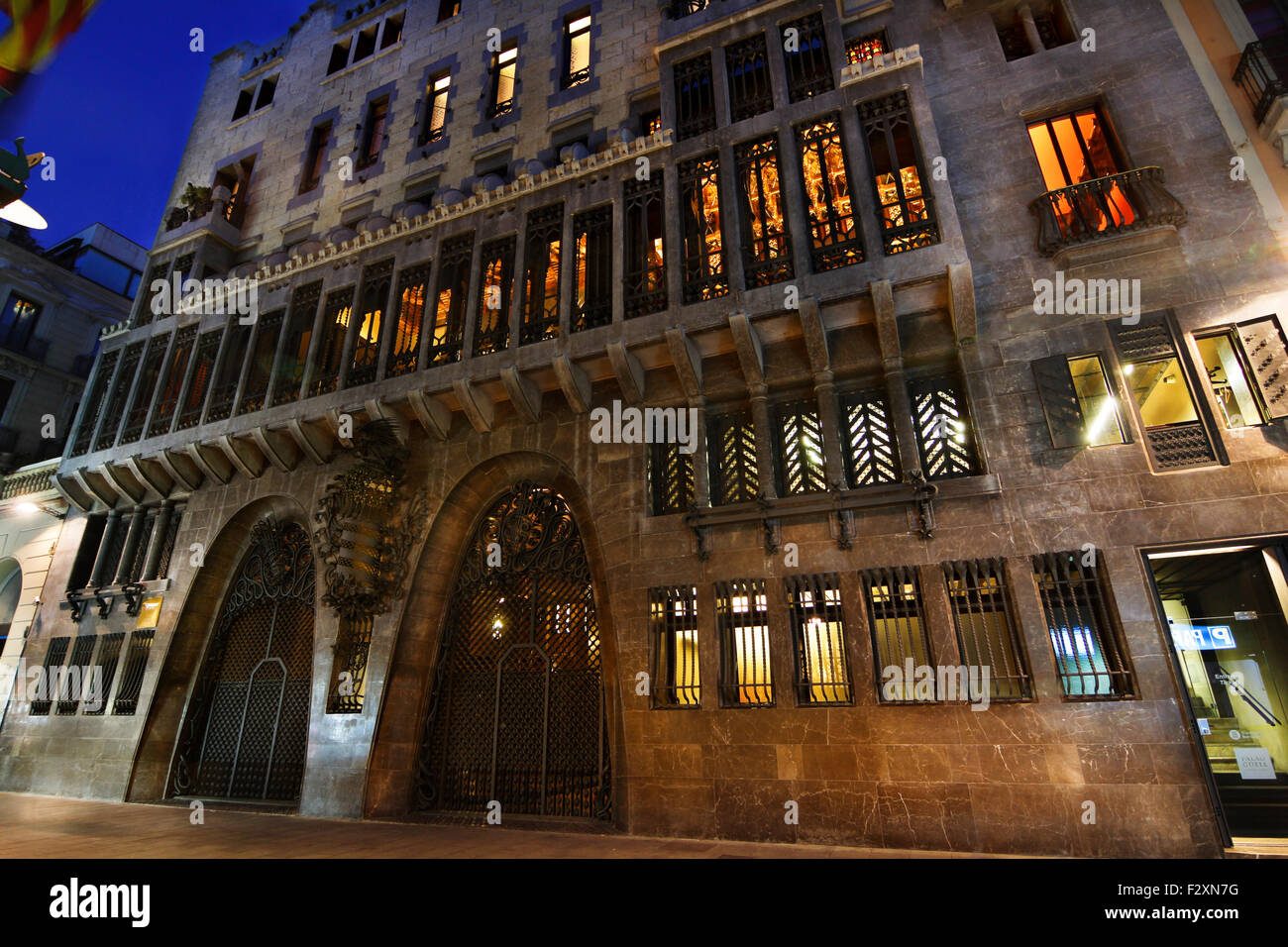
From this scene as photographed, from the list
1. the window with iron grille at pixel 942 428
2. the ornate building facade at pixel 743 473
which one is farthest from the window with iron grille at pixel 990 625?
the window with iron grille at pixel 942 428

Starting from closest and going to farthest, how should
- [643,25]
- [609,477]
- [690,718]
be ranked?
1. [690,718]
2. [609,477]
3. [643,25]

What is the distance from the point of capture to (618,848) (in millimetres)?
7762

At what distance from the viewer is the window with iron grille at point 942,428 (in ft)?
30.9

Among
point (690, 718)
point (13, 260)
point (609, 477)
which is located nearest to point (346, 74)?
point (13, 260)

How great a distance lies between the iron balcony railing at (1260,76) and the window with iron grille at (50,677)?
27247mm

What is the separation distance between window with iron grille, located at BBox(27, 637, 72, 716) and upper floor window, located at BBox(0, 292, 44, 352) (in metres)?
13.2

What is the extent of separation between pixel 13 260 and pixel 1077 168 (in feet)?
111

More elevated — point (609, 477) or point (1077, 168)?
point (1077, 168)

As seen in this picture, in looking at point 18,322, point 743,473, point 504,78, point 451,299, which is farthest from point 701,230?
point 18,322

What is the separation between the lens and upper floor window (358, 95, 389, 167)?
1852 cm

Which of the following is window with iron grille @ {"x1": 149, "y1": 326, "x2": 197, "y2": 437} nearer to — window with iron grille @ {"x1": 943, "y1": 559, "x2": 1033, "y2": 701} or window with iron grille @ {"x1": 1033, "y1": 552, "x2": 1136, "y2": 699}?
window with iron grille @ {"x1": 943, "y1": 559, "x2": 1033, "y2": 701}

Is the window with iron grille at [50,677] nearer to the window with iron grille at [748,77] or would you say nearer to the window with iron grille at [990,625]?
the window with iron grille at [990,625]

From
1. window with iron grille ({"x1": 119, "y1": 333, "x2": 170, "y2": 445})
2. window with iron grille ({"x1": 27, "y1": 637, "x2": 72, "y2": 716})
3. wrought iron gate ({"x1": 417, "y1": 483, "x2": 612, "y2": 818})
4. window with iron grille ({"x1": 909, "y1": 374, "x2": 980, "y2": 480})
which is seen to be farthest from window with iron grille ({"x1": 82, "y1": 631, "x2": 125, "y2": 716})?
window with iron grille ({"x1": 909, "y1": 374, "x2": 980, "y2": 480})

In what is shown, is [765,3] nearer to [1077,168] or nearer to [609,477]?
[1077,168]
